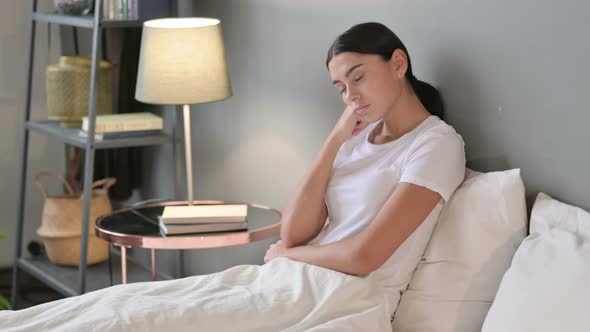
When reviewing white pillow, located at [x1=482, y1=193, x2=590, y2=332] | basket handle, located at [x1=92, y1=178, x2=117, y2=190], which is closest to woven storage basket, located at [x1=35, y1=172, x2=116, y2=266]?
basket handle, located at [x1=92, y1=178, x2=117, y2=190]

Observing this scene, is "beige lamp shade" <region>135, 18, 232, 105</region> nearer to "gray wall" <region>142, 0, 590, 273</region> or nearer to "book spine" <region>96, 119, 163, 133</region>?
"gray wall" <region>142, 0, 590, 273</region>

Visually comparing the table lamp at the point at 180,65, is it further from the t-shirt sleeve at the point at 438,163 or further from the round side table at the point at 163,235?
the t-shirt sleeve at the point at 438,163

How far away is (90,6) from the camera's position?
3.29m

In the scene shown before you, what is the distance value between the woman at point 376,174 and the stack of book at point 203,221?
0.28m

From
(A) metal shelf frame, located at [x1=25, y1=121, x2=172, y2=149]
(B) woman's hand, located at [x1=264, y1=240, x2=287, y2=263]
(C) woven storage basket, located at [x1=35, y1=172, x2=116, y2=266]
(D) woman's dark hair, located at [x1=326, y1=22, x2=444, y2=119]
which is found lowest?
(C) woven storage basket, located at [x1=35, y1=172, x2=116, y2=266]

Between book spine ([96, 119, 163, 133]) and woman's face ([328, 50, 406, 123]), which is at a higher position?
woman's face ([328, 50, 406, 123])

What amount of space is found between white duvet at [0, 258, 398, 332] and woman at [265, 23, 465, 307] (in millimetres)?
89

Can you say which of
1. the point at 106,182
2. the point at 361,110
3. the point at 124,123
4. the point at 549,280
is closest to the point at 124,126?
the point at 124,123

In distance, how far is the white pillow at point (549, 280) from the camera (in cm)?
163

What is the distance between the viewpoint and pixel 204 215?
268cm

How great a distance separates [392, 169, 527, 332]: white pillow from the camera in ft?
6.38

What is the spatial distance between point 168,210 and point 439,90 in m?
0.95

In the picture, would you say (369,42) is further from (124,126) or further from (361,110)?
(124,126)

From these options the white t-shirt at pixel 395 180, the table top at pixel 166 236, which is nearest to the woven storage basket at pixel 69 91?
the table top at pixel 166 236
